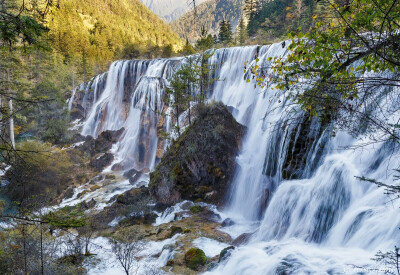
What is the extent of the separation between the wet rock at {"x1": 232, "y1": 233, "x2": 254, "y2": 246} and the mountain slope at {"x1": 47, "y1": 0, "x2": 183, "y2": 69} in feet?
132

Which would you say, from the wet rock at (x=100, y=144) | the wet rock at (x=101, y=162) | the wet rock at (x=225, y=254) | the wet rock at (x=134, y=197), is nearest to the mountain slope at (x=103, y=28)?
the wet rock at (x=100, y=144)

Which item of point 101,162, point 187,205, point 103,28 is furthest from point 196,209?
point 103,28

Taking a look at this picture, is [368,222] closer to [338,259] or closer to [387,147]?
[338,259]

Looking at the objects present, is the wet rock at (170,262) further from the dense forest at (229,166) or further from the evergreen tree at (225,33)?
the evergreen tree at (225,33)

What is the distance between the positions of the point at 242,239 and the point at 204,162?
536cm

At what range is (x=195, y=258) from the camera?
322 inches

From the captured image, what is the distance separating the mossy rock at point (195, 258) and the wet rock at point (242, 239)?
4.52 feet

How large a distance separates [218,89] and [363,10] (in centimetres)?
2000

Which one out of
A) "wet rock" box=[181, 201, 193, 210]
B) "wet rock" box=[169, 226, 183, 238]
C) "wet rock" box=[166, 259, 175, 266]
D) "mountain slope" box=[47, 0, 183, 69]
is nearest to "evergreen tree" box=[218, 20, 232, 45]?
"mountain slope" box=[47, 0, 183, 69]

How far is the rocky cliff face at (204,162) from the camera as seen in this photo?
44.0ft

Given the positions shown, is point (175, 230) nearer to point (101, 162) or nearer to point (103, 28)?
point (101, 162)

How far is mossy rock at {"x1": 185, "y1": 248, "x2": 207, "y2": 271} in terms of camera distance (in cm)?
795

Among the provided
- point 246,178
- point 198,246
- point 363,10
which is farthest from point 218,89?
point 363,10

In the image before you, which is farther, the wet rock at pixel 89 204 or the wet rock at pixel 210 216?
the wet rock at pixel 89 204
